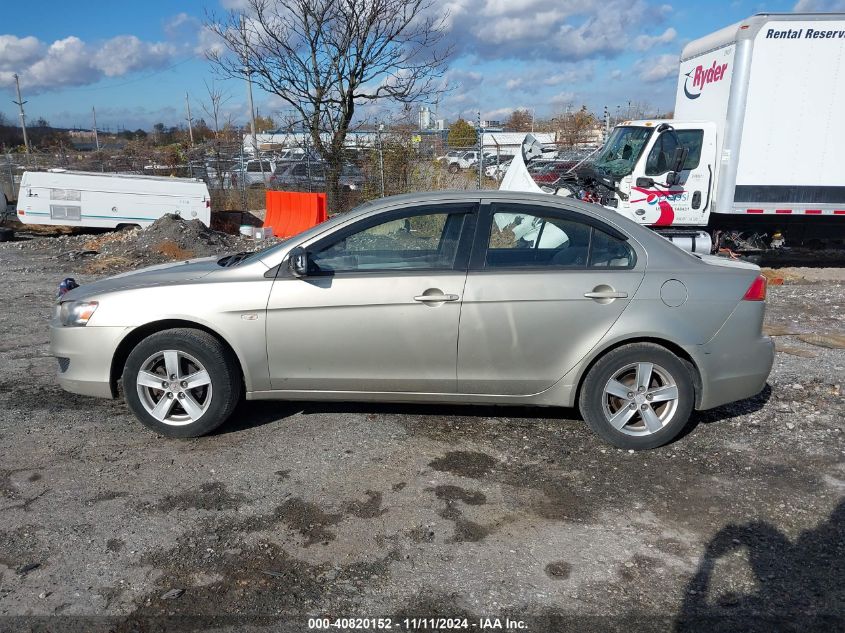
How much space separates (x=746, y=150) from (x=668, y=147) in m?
1.19

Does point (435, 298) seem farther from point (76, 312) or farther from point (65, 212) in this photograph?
point (65, 212)

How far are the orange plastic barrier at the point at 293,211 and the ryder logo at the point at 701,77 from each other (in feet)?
26.1

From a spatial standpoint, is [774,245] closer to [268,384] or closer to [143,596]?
[268,384]

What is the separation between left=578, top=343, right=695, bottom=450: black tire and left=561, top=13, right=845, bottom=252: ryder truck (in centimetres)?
686

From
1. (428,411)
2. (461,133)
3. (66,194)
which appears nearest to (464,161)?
(461,133)

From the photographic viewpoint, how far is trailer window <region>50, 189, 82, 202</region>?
15844 mm

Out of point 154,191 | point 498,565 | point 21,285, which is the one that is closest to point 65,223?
point 154,191

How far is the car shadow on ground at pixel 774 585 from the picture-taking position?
2.85 m

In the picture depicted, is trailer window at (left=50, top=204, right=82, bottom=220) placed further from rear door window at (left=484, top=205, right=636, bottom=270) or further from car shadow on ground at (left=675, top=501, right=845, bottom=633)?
car shadow on ground at (left=675, top=501, right=845, bottom=633)

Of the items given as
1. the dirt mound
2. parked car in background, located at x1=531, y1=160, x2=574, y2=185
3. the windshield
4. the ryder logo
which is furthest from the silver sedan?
the dirt mound

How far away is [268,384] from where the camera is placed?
450cm

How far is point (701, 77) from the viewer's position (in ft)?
37.2

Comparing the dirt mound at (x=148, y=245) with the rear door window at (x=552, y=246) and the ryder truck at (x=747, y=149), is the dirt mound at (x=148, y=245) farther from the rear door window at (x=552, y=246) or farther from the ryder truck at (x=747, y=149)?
the rear door window at (x=552, y=246)

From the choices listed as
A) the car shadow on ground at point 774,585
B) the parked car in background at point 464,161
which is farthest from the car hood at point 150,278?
the parked car in background at point 464,161
